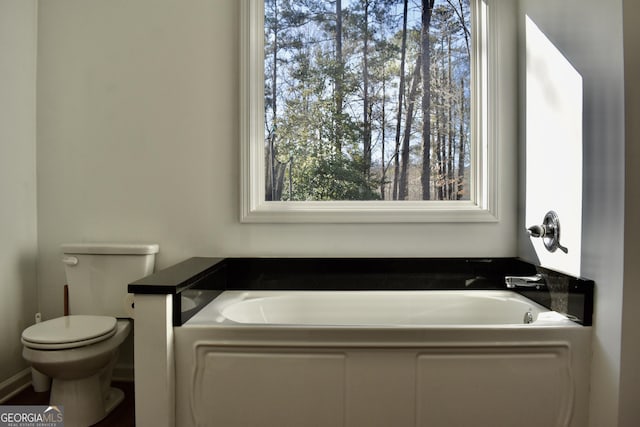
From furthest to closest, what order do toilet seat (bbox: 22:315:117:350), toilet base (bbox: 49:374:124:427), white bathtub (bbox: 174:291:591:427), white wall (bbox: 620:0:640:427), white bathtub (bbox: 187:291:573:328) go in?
1. white bathtub (bbox: 187:291:573:328)
2. toilet base (bbox: 49:374:124:427)
3. toilet seat (bbox: 22:315:117:350)
4. white bathtub (bbox: 174:291:591:427)
5. white wall (bbox: 620:0:640:427)

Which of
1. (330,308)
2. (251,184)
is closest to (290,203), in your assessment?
(251,184)

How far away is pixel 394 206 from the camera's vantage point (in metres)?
2.31

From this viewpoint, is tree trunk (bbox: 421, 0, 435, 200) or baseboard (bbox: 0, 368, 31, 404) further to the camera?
tree trunk (bbox: 421, 0, 435, 200)

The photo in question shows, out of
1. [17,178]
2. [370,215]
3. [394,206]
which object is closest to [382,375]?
[370,215]

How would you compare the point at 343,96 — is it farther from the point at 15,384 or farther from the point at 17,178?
the point at 15,384

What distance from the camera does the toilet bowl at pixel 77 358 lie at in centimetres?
170

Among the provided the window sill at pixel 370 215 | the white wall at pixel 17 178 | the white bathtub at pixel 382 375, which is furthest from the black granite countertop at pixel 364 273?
the white wall at pixel 17 178

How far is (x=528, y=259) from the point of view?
2107mm

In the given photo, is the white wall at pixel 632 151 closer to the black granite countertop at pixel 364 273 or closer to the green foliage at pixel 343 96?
the black granite countertop at pixel 364 273

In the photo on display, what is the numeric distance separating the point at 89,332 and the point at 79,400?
0.34 m

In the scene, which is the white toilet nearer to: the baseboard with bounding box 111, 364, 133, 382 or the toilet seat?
the toilet seat

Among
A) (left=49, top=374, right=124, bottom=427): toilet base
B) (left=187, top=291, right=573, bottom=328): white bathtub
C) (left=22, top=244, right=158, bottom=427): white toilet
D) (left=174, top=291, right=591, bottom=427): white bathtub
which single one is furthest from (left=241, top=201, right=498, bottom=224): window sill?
(left=49, top=374, right=124, bottom=427): toilet base

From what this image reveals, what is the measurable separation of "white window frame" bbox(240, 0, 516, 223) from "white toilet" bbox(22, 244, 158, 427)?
28.3 inches

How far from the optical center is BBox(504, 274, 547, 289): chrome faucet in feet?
5.71
